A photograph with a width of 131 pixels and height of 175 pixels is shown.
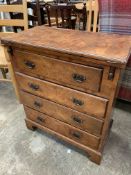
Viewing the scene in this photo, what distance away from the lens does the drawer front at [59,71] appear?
82cm

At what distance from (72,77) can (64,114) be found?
0.33 meters

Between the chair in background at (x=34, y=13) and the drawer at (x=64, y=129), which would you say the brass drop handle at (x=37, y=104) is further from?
the chair in background at (x=34, y=13)

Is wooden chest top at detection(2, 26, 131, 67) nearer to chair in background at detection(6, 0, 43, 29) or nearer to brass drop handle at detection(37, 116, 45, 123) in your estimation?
brass drop handle at detection(37, 116, 45, 123)

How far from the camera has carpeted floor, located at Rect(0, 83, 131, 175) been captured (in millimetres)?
1152

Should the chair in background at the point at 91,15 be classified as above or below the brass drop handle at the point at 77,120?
above

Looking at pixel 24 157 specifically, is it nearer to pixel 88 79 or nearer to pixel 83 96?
pixel 83 96

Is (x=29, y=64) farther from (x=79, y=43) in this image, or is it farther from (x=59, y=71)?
(x=79, y=43)

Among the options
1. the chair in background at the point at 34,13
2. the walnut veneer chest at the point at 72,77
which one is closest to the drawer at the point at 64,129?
the walnut veneer chest at the point at 72,77

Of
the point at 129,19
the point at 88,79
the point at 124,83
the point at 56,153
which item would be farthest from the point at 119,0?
the point at 56,153

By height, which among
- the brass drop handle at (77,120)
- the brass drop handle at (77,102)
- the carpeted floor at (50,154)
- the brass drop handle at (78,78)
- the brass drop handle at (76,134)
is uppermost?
the brass drop handle at (78,78)

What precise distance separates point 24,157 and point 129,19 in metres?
1.40

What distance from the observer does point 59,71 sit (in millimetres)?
901

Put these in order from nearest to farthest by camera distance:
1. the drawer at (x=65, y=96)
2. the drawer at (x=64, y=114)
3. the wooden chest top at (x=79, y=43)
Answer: the wooden chest top at (x=79, y=43) < the drawer at (x=65, y=96) < the drawer at (x=64, y=114)

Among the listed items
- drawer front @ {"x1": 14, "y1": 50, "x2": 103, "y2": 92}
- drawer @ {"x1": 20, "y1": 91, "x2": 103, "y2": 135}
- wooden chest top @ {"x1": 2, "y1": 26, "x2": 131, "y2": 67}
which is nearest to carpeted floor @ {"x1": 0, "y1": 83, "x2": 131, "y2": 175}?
drawer @ {"x1": 20, "y1": 91, "x2": 103, "y2": 135}
